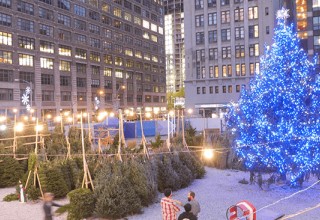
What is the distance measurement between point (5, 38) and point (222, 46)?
42280 mm

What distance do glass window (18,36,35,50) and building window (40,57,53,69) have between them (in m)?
3.60

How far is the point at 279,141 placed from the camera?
1845 centimetres

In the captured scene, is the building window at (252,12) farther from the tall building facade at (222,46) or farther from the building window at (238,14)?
the building window at (238,14)

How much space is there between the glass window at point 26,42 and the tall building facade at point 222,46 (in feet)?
106

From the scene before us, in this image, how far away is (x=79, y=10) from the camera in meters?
95.9

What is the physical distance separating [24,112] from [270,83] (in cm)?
6699

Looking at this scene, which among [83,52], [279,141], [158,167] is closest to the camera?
[279,141]

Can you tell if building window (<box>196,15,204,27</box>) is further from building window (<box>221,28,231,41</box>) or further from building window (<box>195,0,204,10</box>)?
building window (<box>221,28,231,41</box>)

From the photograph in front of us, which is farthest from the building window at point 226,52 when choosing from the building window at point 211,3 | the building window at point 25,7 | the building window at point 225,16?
the building window at point 25,7

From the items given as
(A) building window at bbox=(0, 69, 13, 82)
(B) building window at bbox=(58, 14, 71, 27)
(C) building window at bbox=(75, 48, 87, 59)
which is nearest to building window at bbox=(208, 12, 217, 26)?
(B) building window at bbox=(58, 14, 71, 27)

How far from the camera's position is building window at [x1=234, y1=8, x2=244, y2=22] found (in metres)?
73.6

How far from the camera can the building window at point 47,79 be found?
83.2 meters

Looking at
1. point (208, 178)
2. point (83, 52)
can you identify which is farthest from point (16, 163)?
point (83, 52)

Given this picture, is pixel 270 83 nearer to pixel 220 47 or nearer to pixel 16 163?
pixel 16 163
